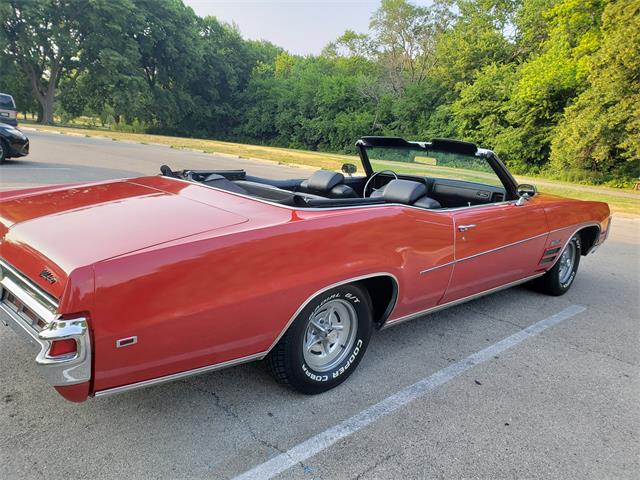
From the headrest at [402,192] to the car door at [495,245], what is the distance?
0.33 m

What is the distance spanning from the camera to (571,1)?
19.1 metres

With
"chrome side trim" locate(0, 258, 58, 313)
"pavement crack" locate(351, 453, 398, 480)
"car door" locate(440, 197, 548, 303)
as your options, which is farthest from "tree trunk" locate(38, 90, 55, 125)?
"pavement crack" locate(351, 453, 398, 480)

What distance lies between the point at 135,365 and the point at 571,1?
75.4 feet

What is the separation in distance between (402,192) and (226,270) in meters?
1.45

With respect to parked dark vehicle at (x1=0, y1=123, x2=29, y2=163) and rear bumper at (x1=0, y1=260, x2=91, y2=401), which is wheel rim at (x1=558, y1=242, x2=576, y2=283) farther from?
parked dark vehicle at (x1=0, y1=123, x2=29, y2=163)

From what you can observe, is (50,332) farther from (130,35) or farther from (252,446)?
(130,35)

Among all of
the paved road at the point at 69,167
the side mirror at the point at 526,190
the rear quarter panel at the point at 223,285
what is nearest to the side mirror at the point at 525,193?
the side mirror at the point at 526,190

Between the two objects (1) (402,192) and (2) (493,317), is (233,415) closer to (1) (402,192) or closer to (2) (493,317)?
(1) (402,192)

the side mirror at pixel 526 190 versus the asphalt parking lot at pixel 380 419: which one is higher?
the side mirror at pixel 526 190

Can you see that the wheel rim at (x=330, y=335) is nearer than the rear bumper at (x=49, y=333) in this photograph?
No

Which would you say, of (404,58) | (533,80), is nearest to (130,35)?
(404,58)

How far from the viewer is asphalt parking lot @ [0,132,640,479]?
80.3 inches

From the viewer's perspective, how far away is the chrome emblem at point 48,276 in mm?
1900

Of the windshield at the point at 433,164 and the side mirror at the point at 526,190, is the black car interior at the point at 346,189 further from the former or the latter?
the side mirror at the point at 526,190
